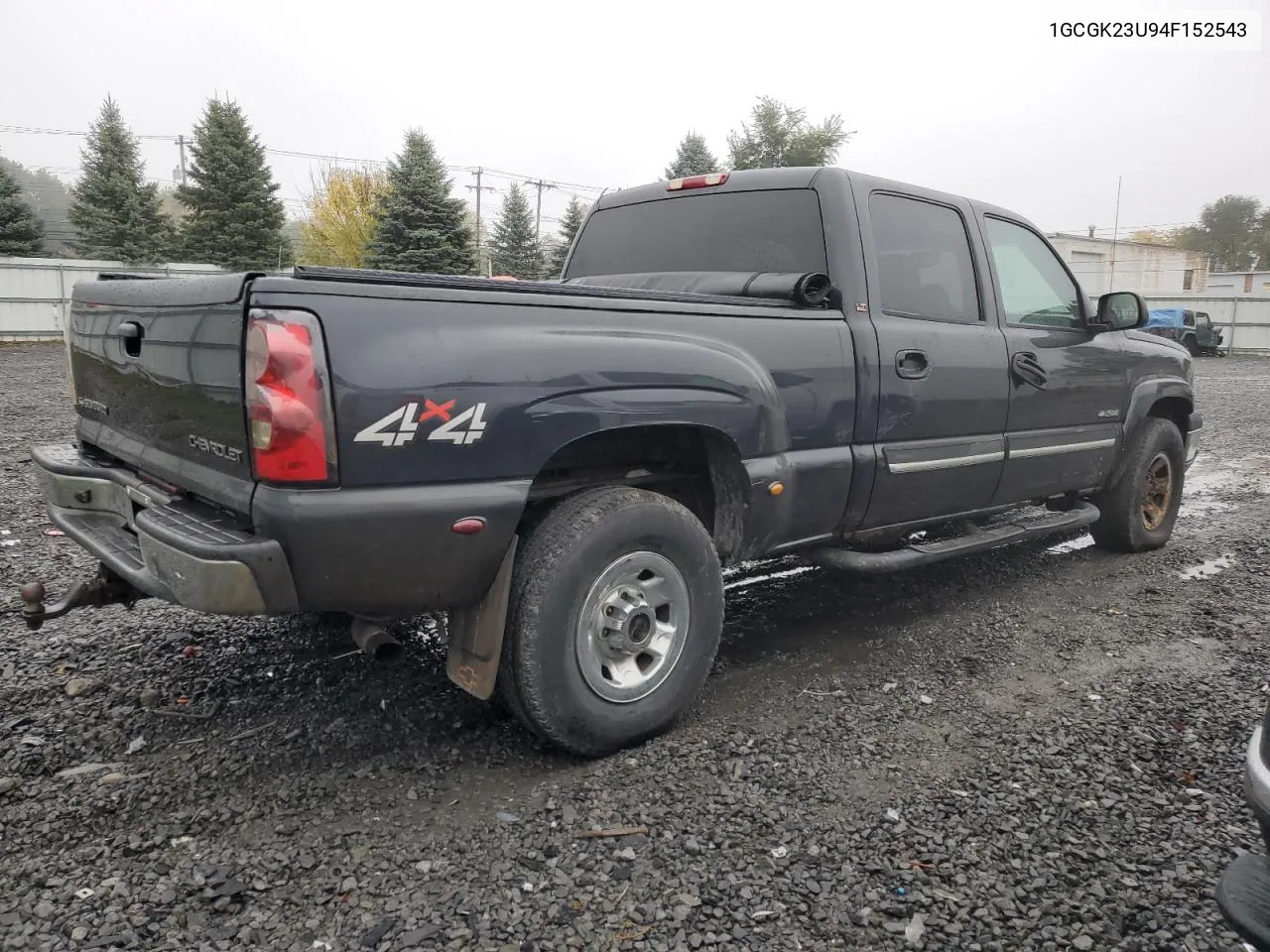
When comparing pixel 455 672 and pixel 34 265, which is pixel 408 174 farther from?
pixel 455 672

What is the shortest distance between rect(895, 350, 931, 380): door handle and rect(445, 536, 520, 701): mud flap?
1834mm

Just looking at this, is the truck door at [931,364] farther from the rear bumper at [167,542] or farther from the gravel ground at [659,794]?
the rear bumper at [167,542]

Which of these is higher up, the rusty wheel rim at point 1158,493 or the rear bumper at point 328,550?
the rear bumper at point 328,550

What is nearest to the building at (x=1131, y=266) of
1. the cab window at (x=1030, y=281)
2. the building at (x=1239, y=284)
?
the building at (x=1239, y=284)

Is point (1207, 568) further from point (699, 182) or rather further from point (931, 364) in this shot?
point (699, 182)

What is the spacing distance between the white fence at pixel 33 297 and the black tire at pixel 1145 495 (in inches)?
886

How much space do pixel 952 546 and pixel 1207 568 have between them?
2.29 m

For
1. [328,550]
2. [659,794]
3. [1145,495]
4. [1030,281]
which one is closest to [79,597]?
[328,550]

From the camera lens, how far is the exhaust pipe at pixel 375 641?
2.72 m

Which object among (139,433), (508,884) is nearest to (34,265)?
(139,433)

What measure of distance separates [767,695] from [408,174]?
1053 inches

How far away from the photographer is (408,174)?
27312 millimetres

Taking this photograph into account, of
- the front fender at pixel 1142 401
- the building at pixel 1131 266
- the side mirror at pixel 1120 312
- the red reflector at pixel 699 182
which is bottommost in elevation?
the front fender at pixel 1142 401

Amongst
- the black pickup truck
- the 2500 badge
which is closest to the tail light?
the black pickup truck
